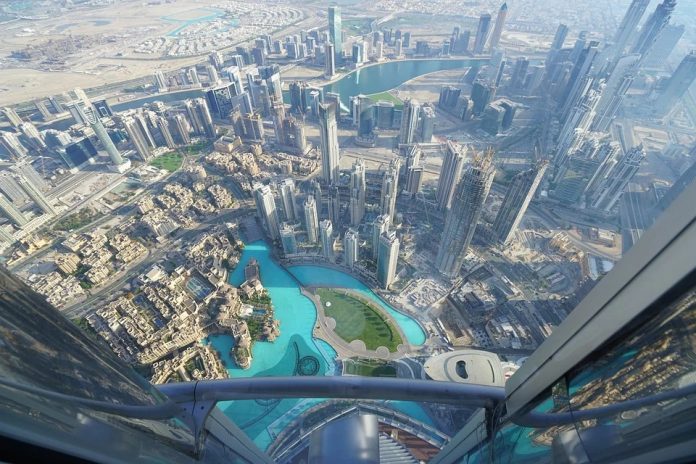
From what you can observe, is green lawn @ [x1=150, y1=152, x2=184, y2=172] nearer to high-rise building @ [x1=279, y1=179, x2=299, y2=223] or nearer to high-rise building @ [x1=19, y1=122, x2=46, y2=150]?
high-rise building @ [x1=19, y1=122, x2=46, y2=150]

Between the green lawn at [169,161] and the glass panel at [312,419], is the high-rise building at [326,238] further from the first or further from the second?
the green lawn at [169,161]

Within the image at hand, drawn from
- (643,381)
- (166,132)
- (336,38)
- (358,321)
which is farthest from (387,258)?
(336,38)

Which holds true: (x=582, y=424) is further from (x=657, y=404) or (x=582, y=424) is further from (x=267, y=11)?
(x=267, y=11)

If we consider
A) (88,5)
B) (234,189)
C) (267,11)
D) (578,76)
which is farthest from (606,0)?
(88,5)

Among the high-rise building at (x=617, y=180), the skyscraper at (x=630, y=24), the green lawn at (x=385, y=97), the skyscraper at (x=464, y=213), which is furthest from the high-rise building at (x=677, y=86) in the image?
the skyscraper at (x=464, y=213)

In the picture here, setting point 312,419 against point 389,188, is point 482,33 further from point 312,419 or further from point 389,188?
point 312,419

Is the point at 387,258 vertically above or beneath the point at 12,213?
above

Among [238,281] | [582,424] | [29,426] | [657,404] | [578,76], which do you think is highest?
[29,426]
